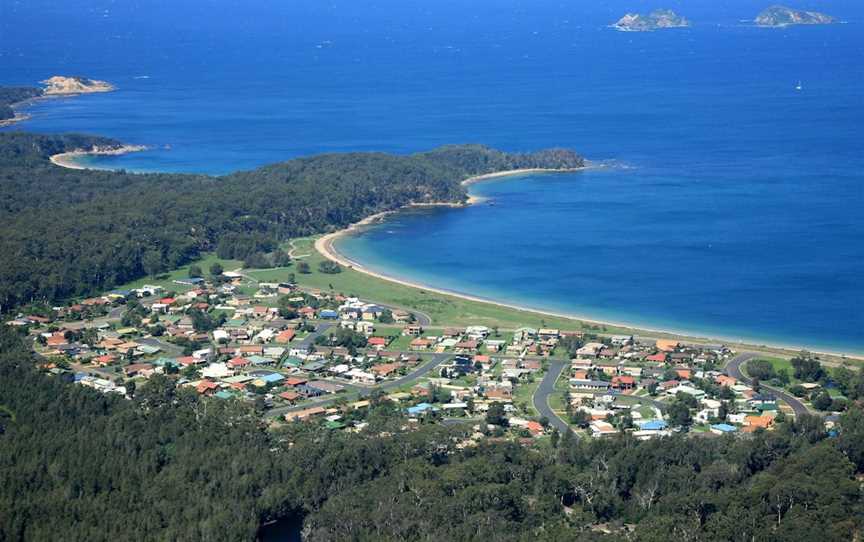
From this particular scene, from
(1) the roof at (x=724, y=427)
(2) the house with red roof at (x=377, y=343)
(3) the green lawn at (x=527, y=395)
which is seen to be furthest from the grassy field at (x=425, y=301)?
(1) the roof at (x=724, y=427)

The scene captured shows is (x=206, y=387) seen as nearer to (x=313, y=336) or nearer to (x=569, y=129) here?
(x=313, y=336)

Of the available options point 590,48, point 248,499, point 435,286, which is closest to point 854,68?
point 590,48

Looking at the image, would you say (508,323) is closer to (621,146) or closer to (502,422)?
(502,422)

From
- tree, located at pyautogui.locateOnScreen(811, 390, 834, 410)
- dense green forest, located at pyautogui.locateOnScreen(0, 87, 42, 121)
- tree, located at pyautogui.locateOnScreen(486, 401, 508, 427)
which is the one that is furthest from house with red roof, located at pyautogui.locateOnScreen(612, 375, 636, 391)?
dense green forest, located at pyautogui.locateOnScreen(0, 87, 42, 121)

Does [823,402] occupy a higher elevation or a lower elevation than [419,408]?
higher

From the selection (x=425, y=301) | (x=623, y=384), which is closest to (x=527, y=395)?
(x=623, y=384)

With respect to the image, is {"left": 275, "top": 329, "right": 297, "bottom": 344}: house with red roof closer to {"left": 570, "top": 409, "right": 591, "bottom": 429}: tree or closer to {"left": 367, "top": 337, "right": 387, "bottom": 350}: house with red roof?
{"left": 367, "top": 337, "right": 387, "bottom": 350}: house with red roof
